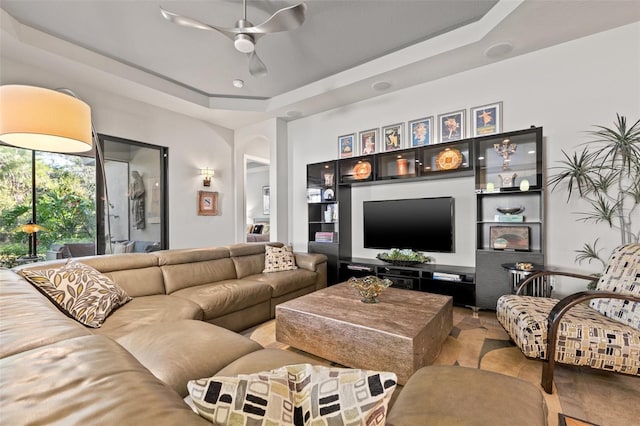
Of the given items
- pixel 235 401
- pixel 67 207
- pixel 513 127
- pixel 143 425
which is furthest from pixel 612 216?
pixel 67 207

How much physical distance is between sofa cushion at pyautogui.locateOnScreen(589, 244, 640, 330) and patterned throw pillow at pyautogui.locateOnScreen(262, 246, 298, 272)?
296 cm

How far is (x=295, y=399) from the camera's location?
69 cm

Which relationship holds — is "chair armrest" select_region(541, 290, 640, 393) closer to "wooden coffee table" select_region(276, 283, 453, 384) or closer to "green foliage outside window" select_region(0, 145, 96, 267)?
"wooden coffee table" select_region(276, 283, 453, 384)

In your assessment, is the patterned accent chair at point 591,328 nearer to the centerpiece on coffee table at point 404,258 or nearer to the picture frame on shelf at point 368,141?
the centerpiece on coffee table at point 404,258

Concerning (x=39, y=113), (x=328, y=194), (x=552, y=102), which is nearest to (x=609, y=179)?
(x=552, y=102)

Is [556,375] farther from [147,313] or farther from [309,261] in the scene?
[147,313]

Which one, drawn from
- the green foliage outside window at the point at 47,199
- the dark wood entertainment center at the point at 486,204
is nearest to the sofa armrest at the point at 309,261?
the dark wood entertainment center at the point at 486,204

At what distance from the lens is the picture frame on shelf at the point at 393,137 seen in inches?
156

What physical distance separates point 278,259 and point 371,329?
2.08m

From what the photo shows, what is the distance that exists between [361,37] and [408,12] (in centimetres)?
53

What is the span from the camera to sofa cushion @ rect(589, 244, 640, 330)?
1858 millimetres

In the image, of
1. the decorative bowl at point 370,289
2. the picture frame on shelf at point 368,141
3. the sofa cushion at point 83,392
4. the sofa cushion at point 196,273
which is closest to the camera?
the sofa cushion at point 83,392

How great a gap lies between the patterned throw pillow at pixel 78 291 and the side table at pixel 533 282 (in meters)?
3.47

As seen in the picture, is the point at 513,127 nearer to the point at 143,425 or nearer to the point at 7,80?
the point at 143,425
